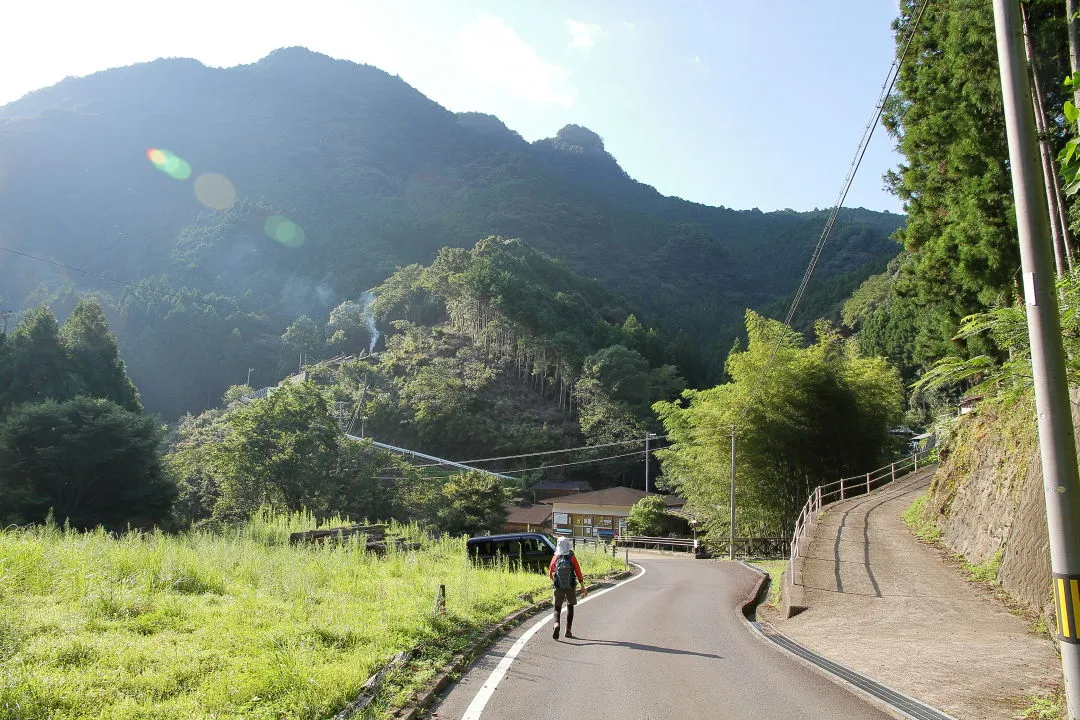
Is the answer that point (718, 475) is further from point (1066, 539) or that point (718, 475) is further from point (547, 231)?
point (547, 231)

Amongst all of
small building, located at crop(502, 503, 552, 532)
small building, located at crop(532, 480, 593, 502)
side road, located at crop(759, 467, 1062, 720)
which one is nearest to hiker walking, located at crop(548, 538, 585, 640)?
side road, located at crop(759, 467, 1062, 720)

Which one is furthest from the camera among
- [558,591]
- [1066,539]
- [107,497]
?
[107,497]

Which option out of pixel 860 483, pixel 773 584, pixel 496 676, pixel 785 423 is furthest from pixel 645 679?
pixel 860 483

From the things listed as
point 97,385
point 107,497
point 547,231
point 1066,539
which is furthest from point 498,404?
point 547,231

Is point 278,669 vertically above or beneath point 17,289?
beneath

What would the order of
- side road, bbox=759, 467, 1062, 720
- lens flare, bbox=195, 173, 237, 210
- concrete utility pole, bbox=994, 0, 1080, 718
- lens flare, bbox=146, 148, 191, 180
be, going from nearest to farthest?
1. concrete utility pole, bbox=994, 0, 1080, 718
2. side road, bbox=759, 467, 1062, 720
3. lens flare, bbox=195, 173, 237, 210
4. lens flare, bbox=146, 148, 191, 180

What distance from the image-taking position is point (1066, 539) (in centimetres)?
411

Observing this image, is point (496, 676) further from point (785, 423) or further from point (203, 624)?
point (785, 423)

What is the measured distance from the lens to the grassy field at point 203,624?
4438 mm

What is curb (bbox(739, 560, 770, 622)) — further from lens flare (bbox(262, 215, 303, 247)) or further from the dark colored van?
lens flare (bbox(262, 215, 303, 247))

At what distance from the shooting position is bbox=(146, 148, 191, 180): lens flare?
617 feet

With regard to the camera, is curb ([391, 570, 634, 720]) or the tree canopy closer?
curb ([391, 570, 634, 720])

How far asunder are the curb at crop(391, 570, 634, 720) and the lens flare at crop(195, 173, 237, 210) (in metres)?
188

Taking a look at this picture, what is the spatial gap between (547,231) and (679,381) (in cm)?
10717
